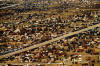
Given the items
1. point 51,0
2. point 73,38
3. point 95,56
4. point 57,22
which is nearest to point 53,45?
point 73,38

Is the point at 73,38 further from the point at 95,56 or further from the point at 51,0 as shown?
the point at 51,0

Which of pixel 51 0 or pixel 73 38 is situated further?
pixel 51 0

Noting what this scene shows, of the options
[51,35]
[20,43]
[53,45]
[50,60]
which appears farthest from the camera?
[51,35]

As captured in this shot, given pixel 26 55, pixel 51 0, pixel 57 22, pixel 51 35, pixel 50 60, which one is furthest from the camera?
pixel 51 0

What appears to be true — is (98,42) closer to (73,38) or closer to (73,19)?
(73,38)

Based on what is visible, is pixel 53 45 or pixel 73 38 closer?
pixel 53 45

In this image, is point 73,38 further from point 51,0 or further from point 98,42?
point 51,0

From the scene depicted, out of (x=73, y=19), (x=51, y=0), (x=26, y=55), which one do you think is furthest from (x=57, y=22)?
(x=51, y=0)

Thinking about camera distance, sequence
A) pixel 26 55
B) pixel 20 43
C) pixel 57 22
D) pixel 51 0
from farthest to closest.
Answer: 1. pixel 51 0
2. pixel 57 22
3. pixel 20 43
4. pixel 26 55

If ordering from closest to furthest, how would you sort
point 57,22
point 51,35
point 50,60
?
point 50,60 < point 51,35 < point 57,22
